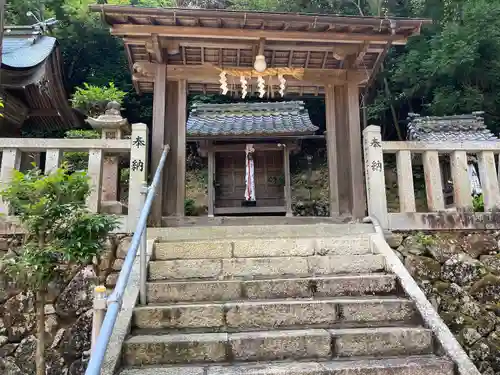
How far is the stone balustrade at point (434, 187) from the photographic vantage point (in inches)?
192

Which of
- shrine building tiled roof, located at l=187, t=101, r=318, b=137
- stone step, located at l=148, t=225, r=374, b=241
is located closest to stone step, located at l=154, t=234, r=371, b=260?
stone step, located at l=148, t=225, r=374, b=241

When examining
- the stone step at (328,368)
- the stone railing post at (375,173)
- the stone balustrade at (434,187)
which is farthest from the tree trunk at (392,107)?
the stone step at (328,368)

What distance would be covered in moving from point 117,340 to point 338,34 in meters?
4.86

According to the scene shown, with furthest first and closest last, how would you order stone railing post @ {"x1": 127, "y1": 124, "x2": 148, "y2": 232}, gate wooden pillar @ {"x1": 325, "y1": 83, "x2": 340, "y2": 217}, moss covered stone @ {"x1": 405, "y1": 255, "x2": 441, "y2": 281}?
gate wooden pillar @ {"x1": 325, "y1": 83, "x2": 340, "y2": 217} < stone railing post @ {"x1": 127, "y1": 124, "x2": 148, "y2": 232} < moss covered stone @ {"x1": 405, "y1": 255, "x2": 441, "y2": 281}

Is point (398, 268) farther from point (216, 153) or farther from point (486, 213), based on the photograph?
point (216, 153)

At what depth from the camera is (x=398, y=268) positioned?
3.89 m

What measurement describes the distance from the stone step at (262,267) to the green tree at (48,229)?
79 centimetres

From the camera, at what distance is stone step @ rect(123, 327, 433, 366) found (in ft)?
9.66

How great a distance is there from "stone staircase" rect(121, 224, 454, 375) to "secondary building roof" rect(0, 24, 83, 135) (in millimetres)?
7674

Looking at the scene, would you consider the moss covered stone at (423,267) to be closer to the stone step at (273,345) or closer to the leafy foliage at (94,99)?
the stone step at (273,345)

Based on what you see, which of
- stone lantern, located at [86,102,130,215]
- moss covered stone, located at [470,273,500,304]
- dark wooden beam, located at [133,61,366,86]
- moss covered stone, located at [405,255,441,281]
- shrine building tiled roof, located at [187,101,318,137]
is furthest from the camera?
shrine building tiled roof, located at [187,101,318,137]

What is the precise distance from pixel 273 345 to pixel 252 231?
78.2 inches

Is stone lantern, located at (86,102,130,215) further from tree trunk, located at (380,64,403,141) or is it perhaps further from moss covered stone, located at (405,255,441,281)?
tree trunk, located at (380,64,403,141)

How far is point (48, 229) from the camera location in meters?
3.32
